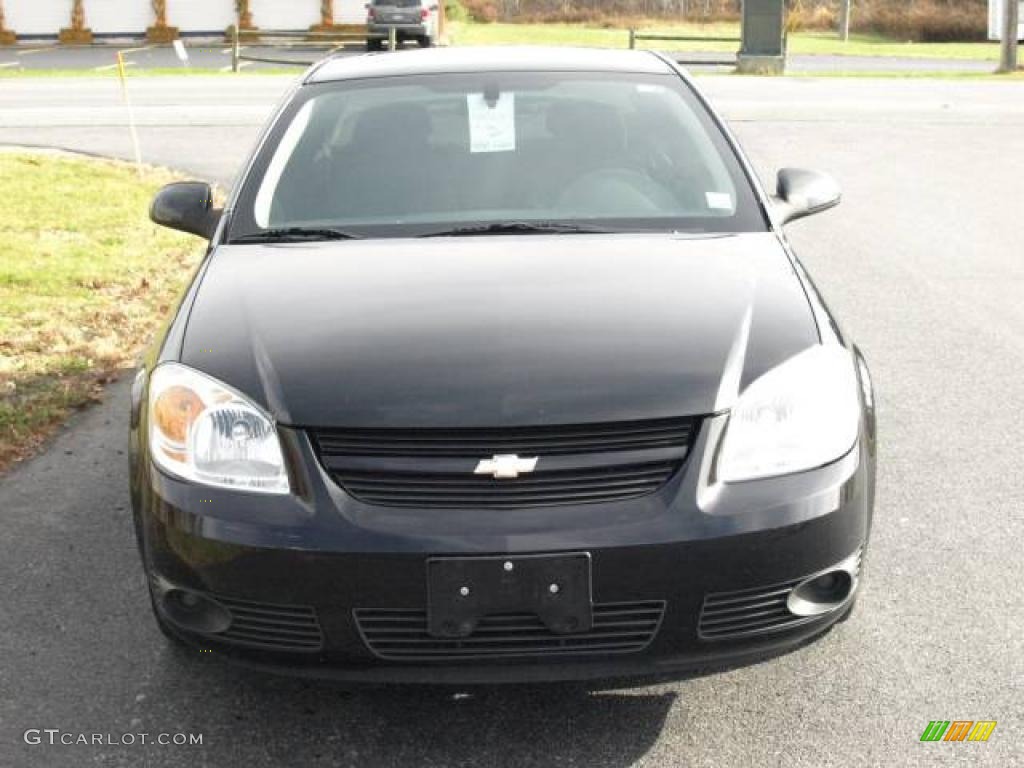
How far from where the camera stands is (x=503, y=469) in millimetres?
2943

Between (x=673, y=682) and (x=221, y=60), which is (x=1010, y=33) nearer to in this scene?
(x=221, y=60)

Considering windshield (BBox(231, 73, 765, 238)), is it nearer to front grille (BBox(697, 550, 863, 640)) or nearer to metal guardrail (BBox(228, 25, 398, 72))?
front grille (BBox(697, 550, 863, 640))

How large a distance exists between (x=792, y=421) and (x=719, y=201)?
4.33 ft

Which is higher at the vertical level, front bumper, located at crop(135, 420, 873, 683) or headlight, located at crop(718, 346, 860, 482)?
headlight, located at crop(718, 346, 860, 482)

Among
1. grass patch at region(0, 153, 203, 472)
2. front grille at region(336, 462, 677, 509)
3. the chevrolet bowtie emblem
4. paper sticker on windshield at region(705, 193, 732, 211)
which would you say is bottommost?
grass patch at region(0, 153, 203, 472)

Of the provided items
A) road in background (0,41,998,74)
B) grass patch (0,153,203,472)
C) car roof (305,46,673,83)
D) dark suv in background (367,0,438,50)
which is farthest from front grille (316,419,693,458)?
dark suv in background (367,0,438,50)

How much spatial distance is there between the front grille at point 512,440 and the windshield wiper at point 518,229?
117 cm

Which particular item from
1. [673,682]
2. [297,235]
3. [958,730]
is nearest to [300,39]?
[297,235]

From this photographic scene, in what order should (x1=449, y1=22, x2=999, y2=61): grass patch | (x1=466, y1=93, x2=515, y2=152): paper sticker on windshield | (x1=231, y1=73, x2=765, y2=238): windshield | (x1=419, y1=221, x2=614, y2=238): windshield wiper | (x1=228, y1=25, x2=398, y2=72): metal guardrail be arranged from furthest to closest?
(x1=449, y1=22, x2=999, y2=61): grass patch < (x1=228, y1=25, x2=398, y2=72): metal guardrail < (x1=466, y1=93, x2=515, y2=152): paper sticker on windshield < (x1=231, y1=73, x2=765, y2=238): windshield < (x1=419, y1=221, x2=614, y2=238): windshield wiper

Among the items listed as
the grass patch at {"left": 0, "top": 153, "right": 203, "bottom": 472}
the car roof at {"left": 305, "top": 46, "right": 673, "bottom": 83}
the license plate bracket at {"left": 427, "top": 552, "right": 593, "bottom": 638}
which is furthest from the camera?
the grass patch at {"left": 0, "top": 153, "right": 203, "bottom": 472}

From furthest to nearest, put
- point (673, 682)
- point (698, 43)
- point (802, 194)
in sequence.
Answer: point (698, 43)
point (802, 194)
point (673, 682)

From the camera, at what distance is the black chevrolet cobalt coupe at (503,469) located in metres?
2.90
